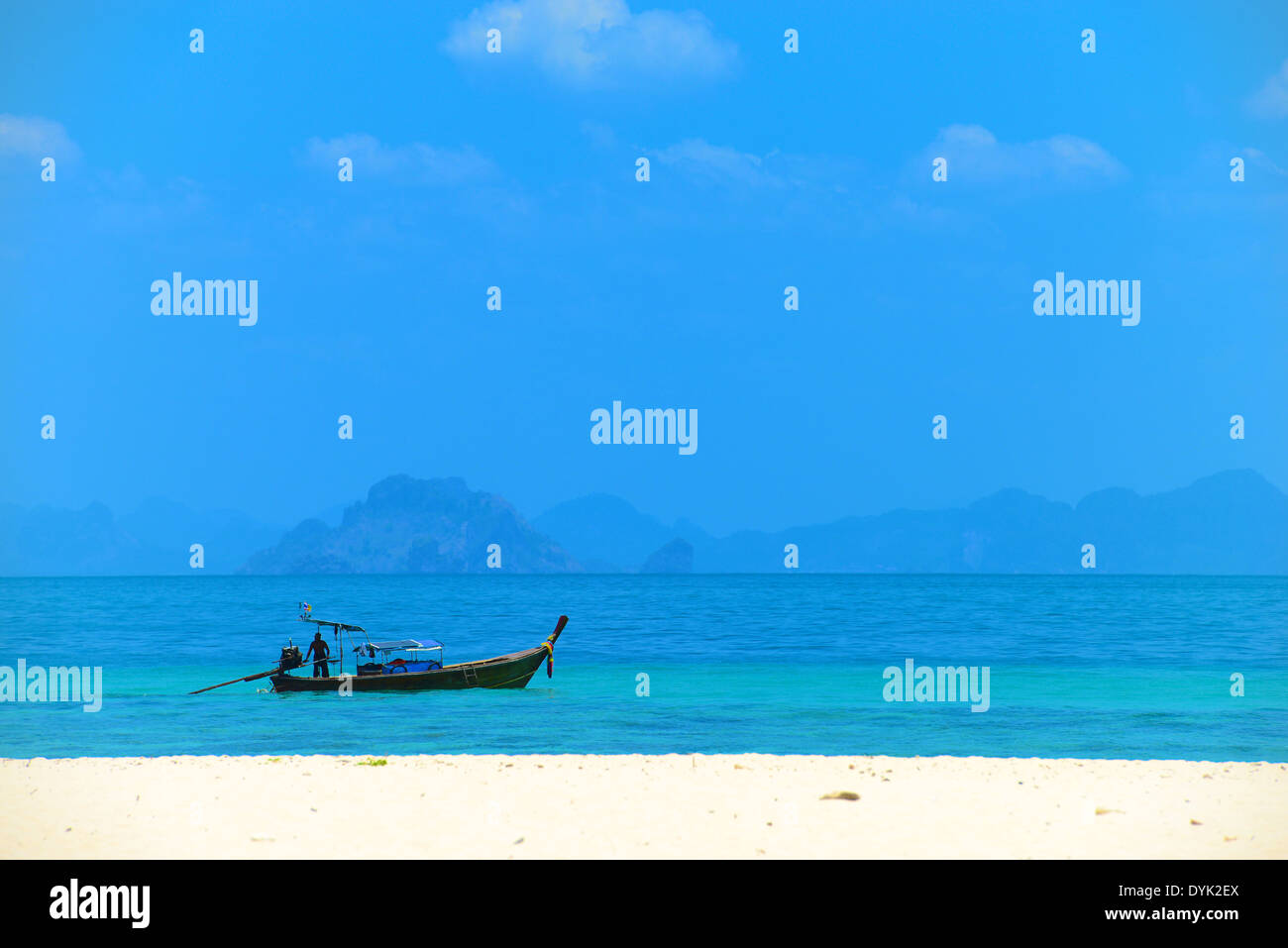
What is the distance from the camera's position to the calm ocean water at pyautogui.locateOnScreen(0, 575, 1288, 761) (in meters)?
23.2

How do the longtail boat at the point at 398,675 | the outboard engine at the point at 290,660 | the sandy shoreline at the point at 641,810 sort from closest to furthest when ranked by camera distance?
the sandy shoreline at the point at 641,810
the longtail boat at the point at 398,675
the outboard engine at the point at 290,660

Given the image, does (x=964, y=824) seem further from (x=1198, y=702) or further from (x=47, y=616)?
(x=47, y=616)

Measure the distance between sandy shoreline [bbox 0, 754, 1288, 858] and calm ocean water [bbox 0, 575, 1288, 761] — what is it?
5435 millimetres

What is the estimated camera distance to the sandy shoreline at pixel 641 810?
10305 millimetres

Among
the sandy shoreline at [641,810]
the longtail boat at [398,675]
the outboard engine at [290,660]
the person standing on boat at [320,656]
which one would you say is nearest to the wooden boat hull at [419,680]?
the longtail boat at [398,675]

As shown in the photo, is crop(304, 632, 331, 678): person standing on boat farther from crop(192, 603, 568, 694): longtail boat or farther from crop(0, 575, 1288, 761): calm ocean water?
crop(0, 575, 1288, 761): calm ocean water

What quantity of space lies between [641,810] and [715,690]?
2372cm

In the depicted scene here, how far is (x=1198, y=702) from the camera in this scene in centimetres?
3194

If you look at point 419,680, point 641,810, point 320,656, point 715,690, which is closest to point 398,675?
point 419,680

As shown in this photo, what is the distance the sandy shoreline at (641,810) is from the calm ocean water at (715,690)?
5.44 meters

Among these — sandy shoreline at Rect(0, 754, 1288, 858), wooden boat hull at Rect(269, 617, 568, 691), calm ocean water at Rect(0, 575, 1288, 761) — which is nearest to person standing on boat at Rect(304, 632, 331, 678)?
wooden boat hull at Rect(269, 617, 568, 691)

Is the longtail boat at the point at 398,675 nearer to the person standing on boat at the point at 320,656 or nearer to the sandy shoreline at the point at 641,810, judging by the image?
the person standing on boat at the point at 320,656
